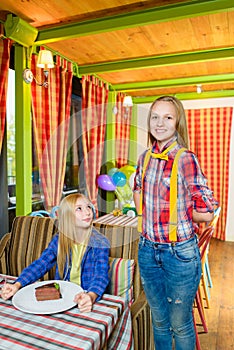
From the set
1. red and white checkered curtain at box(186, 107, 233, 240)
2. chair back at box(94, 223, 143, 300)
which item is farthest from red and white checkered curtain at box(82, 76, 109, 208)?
chair back at box(94, 223, 143, 300)

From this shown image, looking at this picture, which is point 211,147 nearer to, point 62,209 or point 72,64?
point 72,64

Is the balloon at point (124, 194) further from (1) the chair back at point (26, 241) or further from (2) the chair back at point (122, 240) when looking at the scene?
(2) the chair back at point (122, 240)

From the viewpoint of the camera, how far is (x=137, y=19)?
225 centimetres

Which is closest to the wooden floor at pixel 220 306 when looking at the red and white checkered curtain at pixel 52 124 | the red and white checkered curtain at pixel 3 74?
the red and white checkered curtain at pixel 52 124

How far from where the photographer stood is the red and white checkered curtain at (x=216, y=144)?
5051 millimetres

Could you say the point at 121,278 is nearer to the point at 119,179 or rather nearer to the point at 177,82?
the point at 119,179

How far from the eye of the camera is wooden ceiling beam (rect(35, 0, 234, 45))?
6.82ft

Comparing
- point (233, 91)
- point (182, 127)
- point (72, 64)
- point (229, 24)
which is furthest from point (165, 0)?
point (233, 91)

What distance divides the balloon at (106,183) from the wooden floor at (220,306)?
1.55m

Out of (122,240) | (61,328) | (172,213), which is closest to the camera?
(61,328)

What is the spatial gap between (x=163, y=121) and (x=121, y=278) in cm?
86

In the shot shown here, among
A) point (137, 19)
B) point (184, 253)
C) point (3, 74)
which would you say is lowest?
point (184, 253)

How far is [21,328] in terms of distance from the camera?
1.11m

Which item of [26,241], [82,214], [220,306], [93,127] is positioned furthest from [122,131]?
[82,214]
